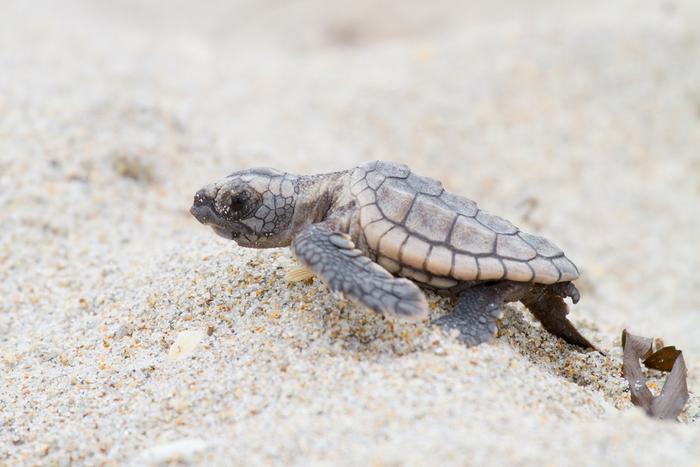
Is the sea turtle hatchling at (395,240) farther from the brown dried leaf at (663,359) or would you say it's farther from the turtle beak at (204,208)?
the brown dried leaf at (663,359)

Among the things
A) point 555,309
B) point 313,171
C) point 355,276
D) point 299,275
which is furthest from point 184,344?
point 313,171

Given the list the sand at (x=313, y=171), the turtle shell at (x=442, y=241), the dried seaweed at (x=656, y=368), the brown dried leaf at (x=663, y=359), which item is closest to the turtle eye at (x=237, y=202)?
the sand at (x=313, y=171)

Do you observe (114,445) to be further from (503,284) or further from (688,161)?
(688,161)

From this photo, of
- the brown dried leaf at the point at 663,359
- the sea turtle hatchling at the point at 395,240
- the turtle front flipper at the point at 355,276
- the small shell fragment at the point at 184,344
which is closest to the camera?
the turtle front flipper at the point at 355,276

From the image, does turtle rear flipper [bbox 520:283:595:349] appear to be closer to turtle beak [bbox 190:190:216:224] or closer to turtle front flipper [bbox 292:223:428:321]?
turtle front flipper [bbox 292:223:428:321]

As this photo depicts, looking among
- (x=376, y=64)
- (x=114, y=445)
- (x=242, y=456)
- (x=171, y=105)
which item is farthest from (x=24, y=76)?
(x=242, y=456)
